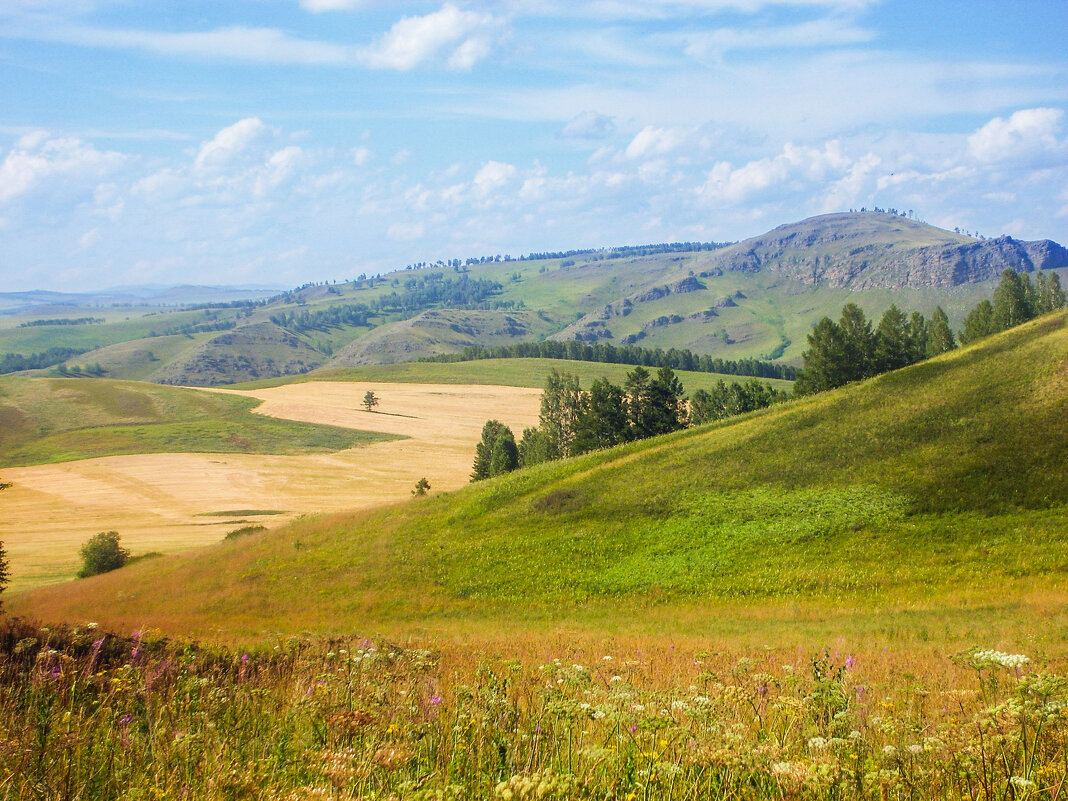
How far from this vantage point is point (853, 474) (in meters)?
49.6

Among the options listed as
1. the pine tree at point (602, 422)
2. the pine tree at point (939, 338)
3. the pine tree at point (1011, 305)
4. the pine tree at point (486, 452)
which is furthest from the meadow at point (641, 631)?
the pine tree at point (939, 338)

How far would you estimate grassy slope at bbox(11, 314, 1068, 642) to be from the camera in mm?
34562

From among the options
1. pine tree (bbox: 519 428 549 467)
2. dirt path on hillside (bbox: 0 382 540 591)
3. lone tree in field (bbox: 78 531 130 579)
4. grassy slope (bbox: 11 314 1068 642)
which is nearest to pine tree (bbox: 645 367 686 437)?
pine tree (bbox: 519 428 549 467)

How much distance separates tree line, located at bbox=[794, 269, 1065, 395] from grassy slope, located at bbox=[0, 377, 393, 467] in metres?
101

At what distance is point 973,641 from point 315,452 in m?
145

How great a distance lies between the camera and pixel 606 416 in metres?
103

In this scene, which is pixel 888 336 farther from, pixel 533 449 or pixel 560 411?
pixel 533 449

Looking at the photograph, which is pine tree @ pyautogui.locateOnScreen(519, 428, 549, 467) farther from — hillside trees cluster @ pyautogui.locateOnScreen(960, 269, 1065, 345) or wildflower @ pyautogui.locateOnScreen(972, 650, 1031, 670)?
wildflower @ pyautogui.locateOnScreen(972, 650, 1031, 670)

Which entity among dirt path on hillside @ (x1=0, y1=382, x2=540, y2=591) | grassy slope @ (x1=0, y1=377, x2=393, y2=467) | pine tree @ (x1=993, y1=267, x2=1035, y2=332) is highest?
pine tree @ (x1=993, y1=267, x2=1035, y2=332)

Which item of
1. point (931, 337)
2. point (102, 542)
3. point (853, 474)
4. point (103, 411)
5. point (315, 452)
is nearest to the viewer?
point (853, 474)

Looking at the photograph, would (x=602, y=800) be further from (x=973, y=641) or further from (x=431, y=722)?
(x=973, y=641)

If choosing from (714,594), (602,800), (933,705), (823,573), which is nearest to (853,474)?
(823,573)

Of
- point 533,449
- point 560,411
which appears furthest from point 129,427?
point 533,449

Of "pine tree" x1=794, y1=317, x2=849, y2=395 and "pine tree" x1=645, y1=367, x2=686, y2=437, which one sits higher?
"pine tree" x1=794, y1=317, x2=849, y2=395
